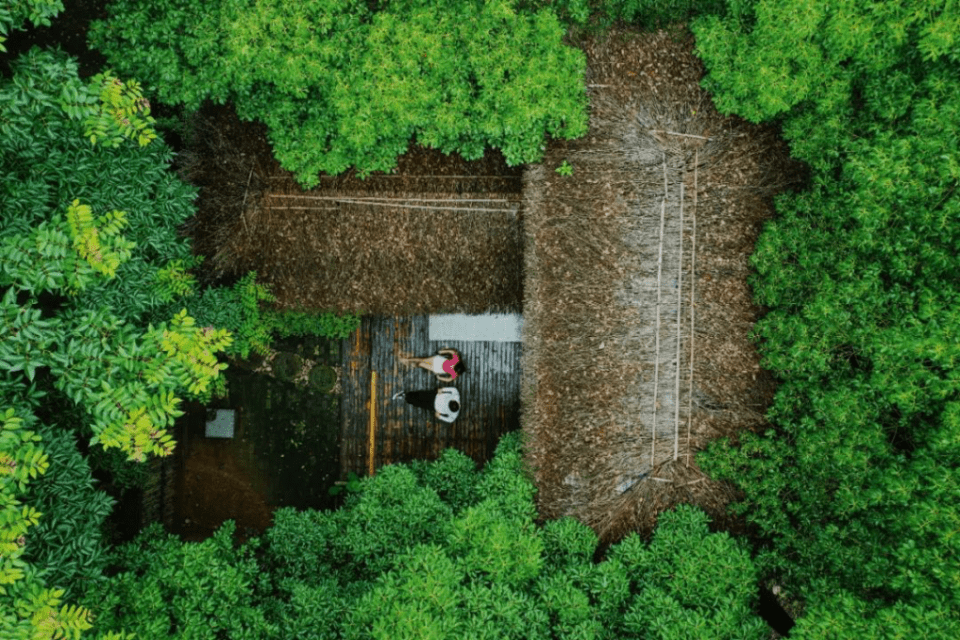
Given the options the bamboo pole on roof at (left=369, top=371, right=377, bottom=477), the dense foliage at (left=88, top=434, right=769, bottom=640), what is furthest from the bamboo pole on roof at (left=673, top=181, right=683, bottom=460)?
the bamboo pole on roof at (left=369, top=371, right=377, bottom=477)

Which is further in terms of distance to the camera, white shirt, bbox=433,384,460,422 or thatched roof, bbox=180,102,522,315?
white shirt, bbox=433,384,460,422

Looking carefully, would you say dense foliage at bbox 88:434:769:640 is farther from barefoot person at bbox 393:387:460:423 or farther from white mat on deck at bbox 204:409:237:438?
white mat on deck at bbox 204:409:237:438

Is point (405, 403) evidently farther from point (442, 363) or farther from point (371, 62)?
point (371, 62)

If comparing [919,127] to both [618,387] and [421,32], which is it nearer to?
[618,387]

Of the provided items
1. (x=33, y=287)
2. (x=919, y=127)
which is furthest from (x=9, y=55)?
(x=919, y=127)

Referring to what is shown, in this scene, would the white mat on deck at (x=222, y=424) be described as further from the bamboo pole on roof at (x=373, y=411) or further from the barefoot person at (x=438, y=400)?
the barefoot person at (x=438, y=400)

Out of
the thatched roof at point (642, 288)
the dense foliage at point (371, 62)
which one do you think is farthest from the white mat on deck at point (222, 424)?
the thatched roof at point (642, 288)
